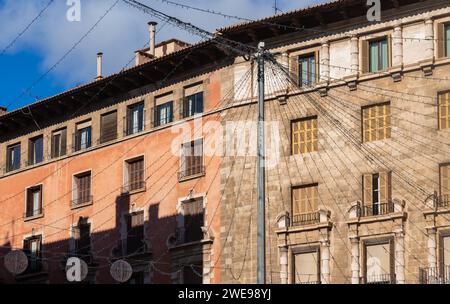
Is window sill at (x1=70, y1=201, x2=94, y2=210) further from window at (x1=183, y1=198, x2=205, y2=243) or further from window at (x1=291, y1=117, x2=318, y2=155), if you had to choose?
window at (x1=291, y1=117, x2=318, y2=155)

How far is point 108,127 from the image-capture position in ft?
210

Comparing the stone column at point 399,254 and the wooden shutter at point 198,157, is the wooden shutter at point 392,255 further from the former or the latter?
the wooden shutter at point 198,157

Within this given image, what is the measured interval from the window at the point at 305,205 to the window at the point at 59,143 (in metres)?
17.8

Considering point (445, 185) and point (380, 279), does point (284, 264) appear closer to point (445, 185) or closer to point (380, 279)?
point (380, 279)

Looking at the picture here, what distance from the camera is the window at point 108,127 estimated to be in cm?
6355

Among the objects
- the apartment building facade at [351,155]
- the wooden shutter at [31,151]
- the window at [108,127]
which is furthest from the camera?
the wooden shutter at [31,151]

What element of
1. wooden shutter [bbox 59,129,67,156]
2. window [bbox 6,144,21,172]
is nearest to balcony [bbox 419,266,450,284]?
wooden shutter [bbox 59,129,67,156]

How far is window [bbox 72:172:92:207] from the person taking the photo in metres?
64.2

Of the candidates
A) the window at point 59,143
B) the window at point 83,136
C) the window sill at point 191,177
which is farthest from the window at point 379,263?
the window at point 59,143

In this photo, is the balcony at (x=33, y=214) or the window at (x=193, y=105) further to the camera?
the balcony at (x=33, y=214)

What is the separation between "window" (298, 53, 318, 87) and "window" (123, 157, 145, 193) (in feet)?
35.8

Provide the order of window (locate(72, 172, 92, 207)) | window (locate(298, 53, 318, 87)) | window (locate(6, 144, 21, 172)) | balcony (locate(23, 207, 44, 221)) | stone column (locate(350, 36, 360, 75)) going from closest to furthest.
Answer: stone column (locate(350, 36, 360, 75))
window (locate(298, 53, 318, 87))
window (locate(72, 172, 92, 207))
balcony (locate(23, 207, 44, 221))
window (locate(6, 144, 21, 172))
